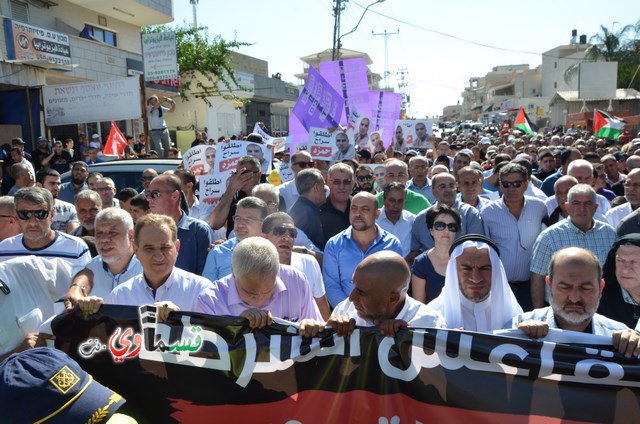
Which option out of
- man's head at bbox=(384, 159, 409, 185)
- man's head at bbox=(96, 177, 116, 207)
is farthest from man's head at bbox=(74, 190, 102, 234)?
man's head at bbox=(384, 159, 409, 185)

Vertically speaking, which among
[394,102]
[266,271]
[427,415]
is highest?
[394,102]

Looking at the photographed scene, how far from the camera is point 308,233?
18.1 ft

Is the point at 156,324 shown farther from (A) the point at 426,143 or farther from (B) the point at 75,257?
(A) the point at 426,143

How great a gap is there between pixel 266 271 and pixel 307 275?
3.18 feet

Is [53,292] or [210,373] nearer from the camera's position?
[210,373]

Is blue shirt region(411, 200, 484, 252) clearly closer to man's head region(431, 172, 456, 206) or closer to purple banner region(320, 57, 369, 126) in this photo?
man's head region(431, 172, 456, 206)

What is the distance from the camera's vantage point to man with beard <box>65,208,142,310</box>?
3.66 m

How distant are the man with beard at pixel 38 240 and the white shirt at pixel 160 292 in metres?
0.87

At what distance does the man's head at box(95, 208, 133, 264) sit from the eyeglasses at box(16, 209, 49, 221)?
742 millimetres

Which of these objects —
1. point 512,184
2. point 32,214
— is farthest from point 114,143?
point 512,184

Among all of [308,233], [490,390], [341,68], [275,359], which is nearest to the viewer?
[490,390]

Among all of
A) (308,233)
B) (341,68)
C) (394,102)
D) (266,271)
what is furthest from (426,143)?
(266,271)

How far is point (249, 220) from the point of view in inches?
174

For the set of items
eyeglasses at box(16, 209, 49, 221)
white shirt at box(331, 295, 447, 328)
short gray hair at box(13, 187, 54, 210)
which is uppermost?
short gray hair at box(13, 187, 54, 210)
